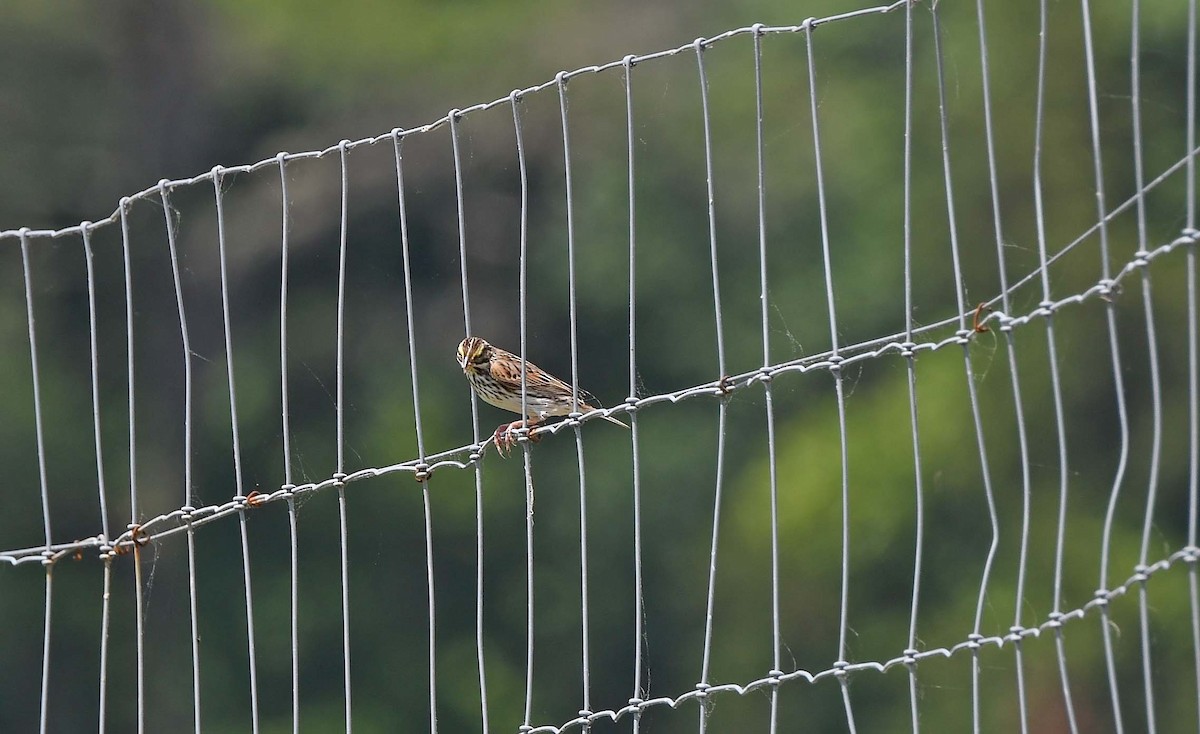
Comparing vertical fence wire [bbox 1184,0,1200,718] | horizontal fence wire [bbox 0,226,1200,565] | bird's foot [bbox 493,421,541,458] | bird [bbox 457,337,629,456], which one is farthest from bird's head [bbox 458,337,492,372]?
vertical fence wire [bbox 1184,0,1200,718]

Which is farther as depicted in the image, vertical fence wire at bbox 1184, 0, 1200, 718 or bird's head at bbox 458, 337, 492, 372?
bird's head at bbox 458, 337, 492, 372

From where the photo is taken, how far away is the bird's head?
725 cm

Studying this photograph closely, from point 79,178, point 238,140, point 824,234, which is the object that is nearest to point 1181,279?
point 238,140

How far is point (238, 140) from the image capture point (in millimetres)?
21922

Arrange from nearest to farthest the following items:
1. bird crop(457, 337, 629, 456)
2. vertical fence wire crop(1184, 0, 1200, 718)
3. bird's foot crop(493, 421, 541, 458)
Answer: vertical fence wire crop(1184, 0, 1200, 718), bird's foot crop(493, 421, 541, 458), bird crop(457, 337, 629, 456)

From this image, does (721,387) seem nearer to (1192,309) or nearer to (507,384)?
(1192,309)

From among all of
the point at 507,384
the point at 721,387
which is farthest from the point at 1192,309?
the point at 507,384

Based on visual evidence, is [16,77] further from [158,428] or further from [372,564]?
[372,564]

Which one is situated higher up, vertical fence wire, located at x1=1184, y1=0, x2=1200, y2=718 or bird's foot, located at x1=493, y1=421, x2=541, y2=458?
bird's foot, located at x1=493, y1=421, x2=541, y2=458

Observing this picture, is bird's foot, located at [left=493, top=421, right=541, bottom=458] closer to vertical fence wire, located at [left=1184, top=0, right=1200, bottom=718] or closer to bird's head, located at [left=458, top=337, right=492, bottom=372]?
bird's head, located at [left=458, top=337, right=492, bottom=372]

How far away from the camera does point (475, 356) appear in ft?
24.3

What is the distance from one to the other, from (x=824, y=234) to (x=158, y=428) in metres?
18.2

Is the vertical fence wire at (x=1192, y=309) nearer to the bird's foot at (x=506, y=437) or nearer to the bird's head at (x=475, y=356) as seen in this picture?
the bird's foot at (x=506, y=437)

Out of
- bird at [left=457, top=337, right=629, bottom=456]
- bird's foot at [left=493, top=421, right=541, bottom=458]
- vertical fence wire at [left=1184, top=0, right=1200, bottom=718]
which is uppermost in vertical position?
bird at [left=457, top=337, right=629, bottom=456]
